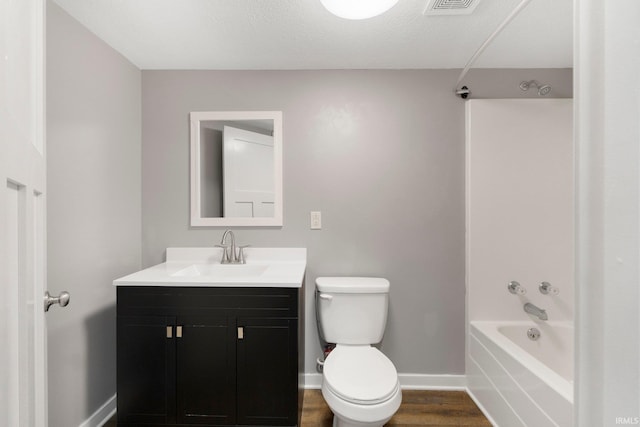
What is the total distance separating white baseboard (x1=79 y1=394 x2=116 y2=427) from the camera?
169 cm

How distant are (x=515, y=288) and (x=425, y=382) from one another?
865mm

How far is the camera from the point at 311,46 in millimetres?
1840

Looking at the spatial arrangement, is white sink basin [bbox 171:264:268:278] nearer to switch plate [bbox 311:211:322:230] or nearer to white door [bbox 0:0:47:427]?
switch plate [bbox 311:211:322:230]

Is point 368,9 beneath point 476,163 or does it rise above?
above

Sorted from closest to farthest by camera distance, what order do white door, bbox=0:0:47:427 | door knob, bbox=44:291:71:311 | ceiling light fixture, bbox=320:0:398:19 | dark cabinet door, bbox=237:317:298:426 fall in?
1. white door, bbox=0:0:47:427
2. door knob, bbox=44:291:71:311
3. ceiling light fixture, bbox=320:0:398:19
4. dark cabinet door, bbox=237:317:298:426

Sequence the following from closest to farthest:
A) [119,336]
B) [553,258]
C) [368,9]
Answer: [368,9], [119,336], [553,258]

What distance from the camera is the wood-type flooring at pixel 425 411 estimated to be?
1.78 metres

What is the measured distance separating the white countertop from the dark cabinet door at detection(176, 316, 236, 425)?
20 cm

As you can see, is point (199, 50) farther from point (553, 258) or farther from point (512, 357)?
point (553, 258)

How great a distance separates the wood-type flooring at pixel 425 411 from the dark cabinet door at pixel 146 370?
15.9 inches

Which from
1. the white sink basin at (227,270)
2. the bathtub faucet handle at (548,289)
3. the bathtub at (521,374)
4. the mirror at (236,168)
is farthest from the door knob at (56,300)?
the bathtub faucet handle at (548,289)

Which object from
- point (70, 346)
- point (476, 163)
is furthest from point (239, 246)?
point (476, 163)

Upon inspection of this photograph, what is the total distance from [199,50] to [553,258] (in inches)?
103

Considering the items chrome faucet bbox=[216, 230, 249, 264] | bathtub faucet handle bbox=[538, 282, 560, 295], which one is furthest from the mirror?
bathtub faucet handle bbox=[538, 282, 560, 295]
